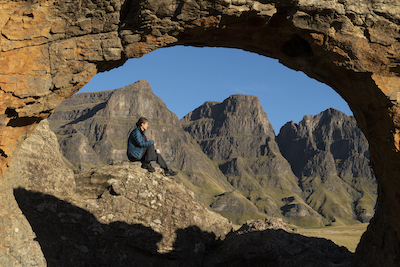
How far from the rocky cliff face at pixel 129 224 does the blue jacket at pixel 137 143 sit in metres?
1.68

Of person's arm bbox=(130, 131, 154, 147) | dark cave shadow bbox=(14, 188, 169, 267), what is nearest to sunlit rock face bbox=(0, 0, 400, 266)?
dark cave shadow bbox=(14, 188, 169, 267)

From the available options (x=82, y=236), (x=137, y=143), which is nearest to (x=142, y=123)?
(x=137, y=143)

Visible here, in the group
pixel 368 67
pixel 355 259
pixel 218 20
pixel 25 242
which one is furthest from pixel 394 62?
pixel 25 242

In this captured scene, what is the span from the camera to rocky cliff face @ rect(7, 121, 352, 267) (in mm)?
14741

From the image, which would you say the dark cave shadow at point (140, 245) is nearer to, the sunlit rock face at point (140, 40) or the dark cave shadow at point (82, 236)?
the dark cave shadow at point (82, 236)

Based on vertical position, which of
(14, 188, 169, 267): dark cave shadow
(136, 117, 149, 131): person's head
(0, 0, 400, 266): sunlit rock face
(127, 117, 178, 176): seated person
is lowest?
(14, 188, 169, 267): dark cave shadow

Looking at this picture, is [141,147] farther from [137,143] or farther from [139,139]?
[139,139]

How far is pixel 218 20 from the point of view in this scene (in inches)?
426

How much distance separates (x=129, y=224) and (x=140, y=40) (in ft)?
30.0

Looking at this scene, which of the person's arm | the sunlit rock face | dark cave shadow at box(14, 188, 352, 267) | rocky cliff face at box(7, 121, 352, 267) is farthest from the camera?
the person's arm

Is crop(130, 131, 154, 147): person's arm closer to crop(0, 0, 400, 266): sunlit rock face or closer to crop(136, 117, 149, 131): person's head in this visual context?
crop(136, 117, 149, 131): person's head

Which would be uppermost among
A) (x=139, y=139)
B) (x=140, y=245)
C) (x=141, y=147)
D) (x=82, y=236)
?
(x=139, y=139)

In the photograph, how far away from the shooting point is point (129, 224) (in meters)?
16.5

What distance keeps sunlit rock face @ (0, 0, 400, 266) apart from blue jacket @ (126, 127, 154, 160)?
17.5 feet
